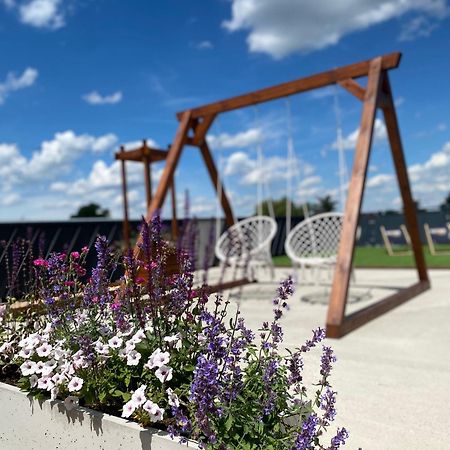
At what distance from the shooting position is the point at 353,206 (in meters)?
3.20

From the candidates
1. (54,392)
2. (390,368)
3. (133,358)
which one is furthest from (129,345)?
(390,368)

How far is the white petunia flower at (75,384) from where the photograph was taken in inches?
47.6

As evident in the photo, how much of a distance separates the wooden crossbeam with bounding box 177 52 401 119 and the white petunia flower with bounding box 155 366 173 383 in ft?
10.2

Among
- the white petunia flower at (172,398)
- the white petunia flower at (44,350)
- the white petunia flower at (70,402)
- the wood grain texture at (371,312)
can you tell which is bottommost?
the wood grain texture at (371,312)

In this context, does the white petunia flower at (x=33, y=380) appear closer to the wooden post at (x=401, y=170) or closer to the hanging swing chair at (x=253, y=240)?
the hanging swing chair at (x=253, y=240)

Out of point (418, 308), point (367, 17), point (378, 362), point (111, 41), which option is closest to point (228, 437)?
point (378, 362)

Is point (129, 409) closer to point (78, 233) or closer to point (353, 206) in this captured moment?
point (353, 206)

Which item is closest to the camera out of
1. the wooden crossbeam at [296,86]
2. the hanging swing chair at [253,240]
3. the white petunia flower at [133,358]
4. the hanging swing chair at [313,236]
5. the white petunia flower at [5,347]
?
the white petunia flower at [133,358]

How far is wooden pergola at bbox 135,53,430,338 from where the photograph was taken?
10.1ft

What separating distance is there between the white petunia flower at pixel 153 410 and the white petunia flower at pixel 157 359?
0.09 metres

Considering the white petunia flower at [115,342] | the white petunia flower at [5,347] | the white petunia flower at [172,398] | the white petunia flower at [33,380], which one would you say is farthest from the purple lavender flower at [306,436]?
the white petunia flower at [5,347]

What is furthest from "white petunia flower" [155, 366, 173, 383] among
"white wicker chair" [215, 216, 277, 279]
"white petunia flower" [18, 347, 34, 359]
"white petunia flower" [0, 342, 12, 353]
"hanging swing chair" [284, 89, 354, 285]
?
"white wicker chair" [215, 216, 277, 279]

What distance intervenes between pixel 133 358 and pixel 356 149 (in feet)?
8.47

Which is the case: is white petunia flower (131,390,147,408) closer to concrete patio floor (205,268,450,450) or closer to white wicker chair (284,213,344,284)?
concrete patio floor (205,268,450,450)
